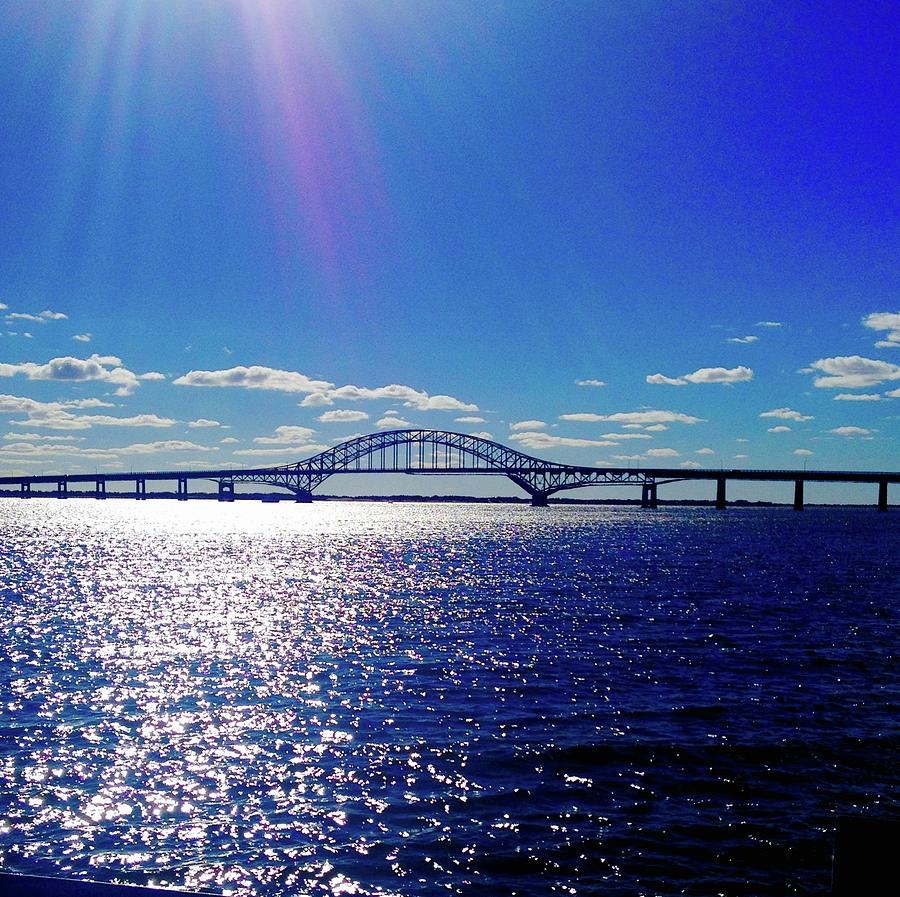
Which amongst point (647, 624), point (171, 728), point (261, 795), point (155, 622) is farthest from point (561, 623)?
point (261, 795)

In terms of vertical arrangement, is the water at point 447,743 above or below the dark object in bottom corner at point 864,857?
below

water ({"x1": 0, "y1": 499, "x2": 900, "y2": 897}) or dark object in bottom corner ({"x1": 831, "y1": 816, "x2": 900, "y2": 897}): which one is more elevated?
dark object in bottom corner ({"x1": 831, "y1": 816, "x2": 900, "y2": 897})

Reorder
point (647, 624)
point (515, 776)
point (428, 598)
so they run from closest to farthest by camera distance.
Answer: point (515, 776) < point (647, 624) < point (428, 598)

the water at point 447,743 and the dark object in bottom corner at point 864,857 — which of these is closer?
the dark object in bottom corner at point 864,857

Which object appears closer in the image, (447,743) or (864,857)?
(864,857)

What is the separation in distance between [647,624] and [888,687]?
1177 centimetres

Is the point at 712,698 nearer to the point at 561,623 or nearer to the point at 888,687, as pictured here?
the point at 888,687

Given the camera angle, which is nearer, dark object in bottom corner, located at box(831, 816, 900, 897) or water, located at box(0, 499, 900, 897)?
dark object in bottom corner, located at box(831, 816, 900, 897)

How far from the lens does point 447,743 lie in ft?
56.8

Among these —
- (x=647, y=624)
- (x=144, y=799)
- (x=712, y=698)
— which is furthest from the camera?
(x=647, y=624)

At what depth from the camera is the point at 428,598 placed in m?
44.2

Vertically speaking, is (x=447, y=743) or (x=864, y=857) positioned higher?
(x=864, y=857)

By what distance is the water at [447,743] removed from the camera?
12016 mm

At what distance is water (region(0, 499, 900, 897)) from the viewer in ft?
39.4
